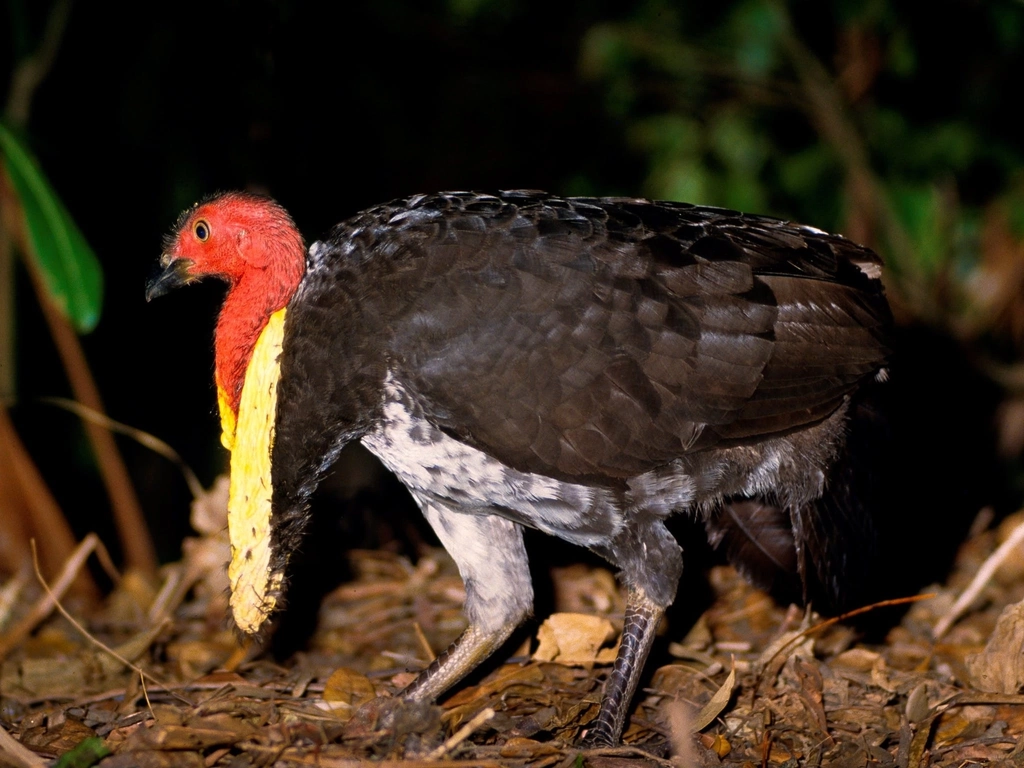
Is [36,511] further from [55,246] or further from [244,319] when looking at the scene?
[244,319]

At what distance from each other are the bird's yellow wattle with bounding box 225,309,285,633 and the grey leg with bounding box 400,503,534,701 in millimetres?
458

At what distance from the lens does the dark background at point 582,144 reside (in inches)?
164

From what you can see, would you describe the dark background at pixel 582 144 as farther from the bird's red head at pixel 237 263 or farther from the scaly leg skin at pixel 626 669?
the scaly leg skin at pixel 626 669

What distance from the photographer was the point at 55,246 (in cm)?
327

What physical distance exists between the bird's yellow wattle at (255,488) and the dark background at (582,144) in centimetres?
144

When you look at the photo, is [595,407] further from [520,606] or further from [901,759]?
[901,759]

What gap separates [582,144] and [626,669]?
3.58 meters

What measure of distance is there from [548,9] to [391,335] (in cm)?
367

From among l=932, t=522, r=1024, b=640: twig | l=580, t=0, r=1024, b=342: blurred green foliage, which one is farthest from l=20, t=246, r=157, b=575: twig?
l=932, t=522, r=1024, b=640: twig

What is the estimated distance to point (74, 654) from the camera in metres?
3.42

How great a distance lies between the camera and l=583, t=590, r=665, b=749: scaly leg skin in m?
2.75

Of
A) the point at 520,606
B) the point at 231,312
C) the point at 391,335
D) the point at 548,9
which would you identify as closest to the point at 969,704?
the point at 520,606

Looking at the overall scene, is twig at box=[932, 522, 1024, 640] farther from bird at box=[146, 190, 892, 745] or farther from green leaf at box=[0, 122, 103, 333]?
green leaf at box=[0, 122, 103, 333]

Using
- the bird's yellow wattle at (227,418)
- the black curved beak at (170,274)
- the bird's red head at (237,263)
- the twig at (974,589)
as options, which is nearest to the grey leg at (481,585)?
the bird's yellow wattle at (227,418)
